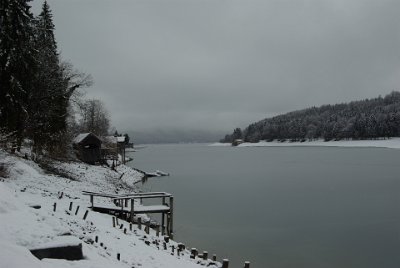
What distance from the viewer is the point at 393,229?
23.5 metres

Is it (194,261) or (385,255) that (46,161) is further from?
(385,255)

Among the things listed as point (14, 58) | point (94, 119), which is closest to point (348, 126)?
point (94, 119)

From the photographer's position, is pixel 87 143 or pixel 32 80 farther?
pixel 87 143

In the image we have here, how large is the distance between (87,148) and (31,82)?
2163 cm

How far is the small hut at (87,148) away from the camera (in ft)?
160

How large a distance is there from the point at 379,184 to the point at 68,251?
3865 centimetres

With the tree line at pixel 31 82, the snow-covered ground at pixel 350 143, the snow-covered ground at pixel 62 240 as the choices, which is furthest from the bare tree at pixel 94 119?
the snow-covered ground at pixel 350 143

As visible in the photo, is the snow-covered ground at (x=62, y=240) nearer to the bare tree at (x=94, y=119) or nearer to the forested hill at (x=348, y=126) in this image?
the bare tree at (x=94, y=119)

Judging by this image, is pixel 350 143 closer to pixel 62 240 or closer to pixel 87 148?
pixel 87 148

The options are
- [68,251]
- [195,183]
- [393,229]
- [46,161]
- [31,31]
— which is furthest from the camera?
[195,183]

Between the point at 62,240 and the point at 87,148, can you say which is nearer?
the point at 62,240

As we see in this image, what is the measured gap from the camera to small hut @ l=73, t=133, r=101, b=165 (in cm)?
4888

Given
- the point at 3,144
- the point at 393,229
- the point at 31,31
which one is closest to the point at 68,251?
the point at 3,144

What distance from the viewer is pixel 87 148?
49719mm
